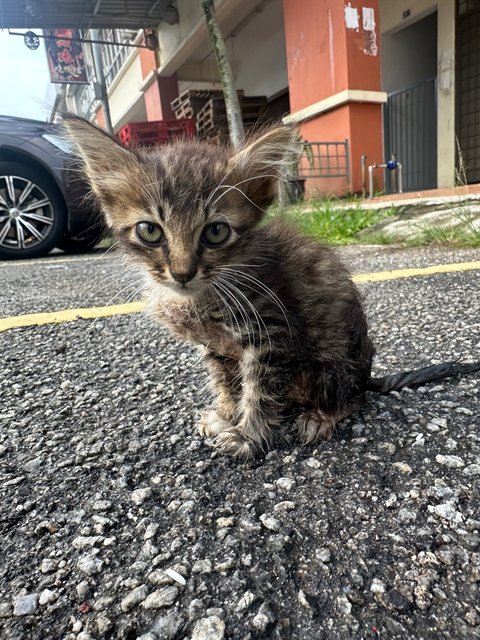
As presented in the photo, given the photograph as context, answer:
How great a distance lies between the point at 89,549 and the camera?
1.14 meters

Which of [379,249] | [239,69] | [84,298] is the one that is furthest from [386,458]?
[239,69]

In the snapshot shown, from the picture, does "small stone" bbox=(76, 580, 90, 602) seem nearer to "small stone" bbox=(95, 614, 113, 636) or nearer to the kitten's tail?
"small stone" bbox=(95, 614, 113, 636)

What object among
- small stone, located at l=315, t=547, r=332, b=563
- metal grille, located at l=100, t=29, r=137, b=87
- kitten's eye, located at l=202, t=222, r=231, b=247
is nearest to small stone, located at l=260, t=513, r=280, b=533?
small stone, located at l=315, t=547, r=332, b=563

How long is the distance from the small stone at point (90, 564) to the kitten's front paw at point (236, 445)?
544 mm

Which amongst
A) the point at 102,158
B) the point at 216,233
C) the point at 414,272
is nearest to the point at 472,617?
the point at 216,233

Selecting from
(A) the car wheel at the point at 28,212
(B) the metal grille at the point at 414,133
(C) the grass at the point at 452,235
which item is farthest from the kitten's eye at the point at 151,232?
(B) the metal grille at the point at 414,133

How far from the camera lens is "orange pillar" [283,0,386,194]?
24.8ft

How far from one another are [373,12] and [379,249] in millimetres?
4612

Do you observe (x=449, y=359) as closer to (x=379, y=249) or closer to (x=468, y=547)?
(x=468, y=547)

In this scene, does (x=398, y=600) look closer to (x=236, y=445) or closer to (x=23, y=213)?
(x=236, y=445)

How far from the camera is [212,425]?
1677 millimetres

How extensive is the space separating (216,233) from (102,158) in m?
0.52

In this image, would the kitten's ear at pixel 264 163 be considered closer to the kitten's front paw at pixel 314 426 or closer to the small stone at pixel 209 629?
the kitten's front paw at pixel 314 426

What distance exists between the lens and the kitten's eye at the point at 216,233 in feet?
5.18
